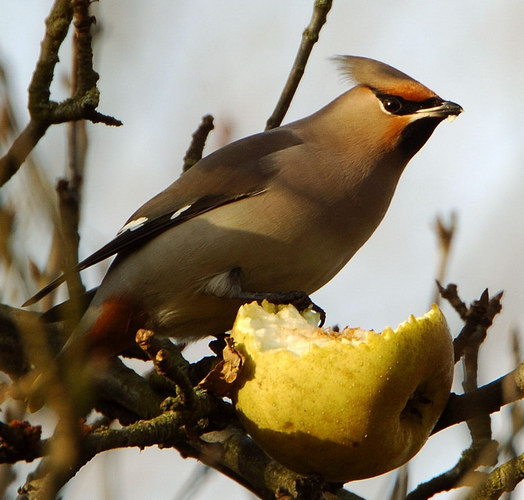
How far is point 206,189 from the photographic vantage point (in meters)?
3.86

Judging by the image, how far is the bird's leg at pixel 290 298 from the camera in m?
3.28

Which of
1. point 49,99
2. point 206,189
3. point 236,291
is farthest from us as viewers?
point 206,189

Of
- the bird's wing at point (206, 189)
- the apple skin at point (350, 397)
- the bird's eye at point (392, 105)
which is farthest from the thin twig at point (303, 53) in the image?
the apple skin at point (350, 397)

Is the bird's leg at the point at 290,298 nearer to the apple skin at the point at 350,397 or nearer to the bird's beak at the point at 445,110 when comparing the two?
the apple skin at the point at 350,397

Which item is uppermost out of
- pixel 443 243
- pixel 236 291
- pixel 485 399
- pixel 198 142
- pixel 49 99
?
pixel 198 142

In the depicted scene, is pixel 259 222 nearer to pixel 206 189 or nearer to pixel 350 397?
pixel 206 189

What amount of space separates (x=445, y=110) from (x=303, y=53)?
749mm

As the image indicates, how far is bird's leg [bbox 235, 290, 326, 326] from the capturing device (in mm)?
3283

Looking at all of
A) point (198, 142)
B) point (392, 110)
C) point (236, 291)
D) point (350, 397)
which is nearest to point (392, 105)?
point (392, 110)

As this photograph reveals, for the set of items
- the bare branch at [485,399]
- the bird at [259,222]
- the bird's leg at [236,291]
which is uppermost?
the bird at [259,222]

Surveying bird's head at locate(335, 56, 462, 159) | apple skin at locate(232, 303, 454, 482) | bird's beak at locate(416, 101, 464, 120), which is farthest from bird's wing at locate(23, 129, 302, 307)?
apple skin at locate(232, 303, 454, 482)

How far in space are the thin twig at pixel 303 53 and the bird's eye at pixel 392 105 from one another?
580mm

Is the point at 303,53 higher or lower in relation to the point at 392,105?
lower

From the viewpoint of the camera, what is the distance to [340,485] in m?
2.74
